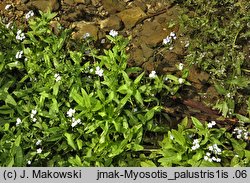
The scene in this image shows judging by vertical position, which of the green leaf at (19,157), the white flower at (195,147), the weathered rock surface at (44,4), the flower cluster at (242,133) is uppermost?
the weathered rock surface at (44,4)

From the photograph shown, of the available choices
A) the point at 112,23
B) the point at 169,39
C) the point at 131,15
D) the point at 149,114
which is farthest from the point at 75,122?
the point at 131,15

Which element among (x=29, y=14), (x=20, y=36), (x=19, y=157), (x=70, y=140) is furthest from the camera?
(x=29, y=14)

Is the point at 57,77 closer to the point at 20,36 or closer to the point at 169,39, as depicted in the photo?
the point at 20,36

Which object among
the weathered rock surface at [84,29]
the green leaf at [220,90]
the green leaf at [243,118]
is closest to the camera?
the green leaf at [243,118]

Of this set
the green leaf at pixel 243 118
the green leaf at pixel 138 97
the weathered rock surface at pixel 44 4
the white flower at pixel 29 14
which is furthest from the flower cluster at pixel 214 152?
the weathered rock surface at pixel 44 4

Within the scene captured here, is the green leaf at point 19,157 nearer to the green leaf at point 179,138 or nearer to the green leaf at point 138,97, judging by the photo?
the green leaf at point 138,97

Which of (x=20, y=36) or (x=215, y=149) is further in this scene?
(x=20, y=36)

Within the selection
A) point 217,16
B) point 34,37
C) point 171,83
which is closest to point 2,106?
point 34,37

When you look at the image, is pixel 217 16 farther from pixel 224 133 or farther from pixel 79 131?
pixel 79 131
